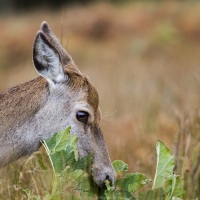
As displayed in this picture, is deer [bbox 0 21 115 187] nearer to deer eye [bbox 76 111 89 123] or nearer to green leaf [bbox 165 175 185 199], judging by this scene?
deer eye [bbox 76 111 89 123]

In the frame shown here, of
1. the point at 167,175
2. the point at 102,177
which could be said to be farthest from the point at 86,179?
the point at 167,175

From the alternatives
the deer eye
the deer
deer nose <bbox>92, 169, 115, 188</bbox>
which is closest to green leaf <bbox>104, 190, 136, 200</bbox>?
deer nose <bbox>92, 169, 115, 188</bbox>

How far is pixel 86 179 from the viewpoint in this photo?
19.9 ft

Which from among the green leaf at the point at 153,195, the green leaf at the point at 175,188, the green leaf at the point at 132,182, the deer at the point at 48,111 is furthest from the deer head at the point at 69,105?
the green leaf at the point at 175,188

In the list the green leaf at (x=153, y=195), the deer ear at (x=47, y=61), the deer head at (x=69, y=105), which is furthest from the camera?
the deer ear at (x=47, y=61)

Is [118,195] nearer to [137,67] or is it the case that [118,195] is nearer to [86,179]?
[86,179]

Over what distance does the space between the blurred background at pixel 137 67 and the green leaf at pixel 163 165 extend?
2.74 feet

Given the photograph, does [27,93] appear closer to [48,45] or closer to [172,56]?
[48,45]

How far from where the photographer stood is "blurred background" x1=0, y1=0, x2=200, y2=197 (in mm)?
8484

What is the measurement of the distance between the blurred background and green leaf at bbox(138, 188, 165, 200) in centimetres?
105

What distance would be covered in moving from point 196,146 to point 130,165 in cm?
83

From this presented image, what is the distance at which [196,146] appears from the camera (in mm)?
7836

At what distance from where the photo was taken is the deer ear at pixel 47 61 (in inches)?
254

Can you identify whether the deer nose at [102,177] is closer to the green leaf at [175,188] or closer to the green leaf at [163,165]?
the green leaf at [163,165]
